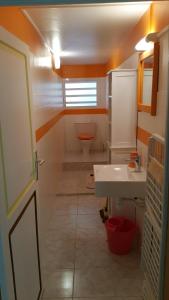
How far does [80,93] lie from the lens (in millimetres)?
6035

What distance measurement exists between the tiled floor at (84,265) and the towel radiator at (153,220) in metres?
0.32

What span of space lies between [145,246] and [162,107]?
40.0 inches

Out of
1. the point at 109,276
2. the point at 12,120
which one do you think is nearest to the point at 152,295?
the point at 109,276

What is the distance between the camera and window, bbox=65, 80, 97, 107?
599cm

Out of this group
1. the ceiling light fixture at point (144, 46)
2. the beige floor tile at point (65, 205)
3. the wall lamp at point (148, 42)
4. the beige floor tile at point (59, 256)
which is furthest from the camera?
the beige floor tile at point (65, 205)

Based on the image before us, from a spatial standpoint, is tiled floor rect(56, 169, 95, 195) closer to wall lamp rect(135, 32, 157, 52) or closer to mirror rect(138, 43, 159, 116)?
mirror rect(138, 43, 159, 116)

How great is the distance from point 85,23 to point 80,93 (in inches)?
143

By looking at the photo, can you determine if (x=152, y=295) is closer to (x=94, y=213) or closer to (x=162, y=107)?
(x=162, y=107)

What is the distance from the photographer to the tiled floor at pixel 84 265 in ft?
6.54

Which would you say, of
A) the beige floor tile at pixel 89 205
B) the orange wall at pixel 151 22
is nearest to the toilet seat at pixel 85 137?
the beige floor tile at pixel 89 205

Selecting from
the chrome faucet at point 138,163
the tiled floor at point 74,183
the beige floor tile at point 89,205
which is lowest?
the beige floor tile at point 89,205

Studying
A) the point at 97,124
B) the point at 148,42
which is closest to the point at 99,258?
the point at 148,42

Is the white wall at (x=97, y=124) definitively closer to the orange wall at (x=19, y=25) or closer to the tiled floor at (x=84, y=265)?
the tiled floor at (x=84, y=265)

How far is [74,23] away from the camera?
242 centimetres
